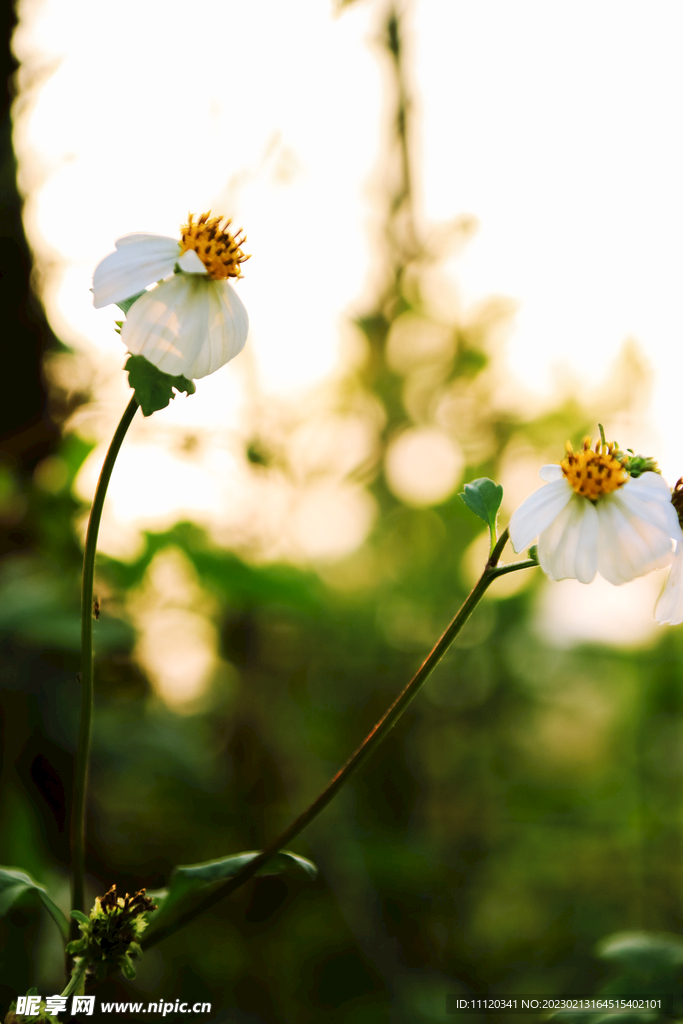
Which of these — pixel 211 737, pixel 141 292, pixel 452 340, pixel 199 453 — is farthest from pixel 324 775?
pixel 141 292

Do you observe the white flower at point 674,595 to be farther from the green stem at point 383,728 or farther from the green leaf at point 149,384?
the green leaf at point 149,384

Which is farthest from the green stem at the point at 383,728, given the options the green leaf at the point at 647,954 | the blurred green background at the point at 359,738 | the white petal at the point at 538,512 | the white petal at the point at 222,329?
the blurred green background at the point at 359,738

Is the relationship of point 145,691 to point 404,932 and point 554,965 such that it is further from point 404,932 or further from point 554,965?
point 554,965

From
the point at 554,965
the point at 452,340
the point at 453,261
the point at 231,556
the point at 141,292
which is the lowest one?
the point at 554,965

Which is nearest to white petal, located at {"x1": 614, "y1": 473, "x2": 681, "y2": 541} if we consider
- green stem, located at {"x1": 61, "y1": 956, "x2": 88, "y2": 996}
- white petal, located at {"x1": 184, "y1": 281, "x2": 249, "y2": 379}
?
white petal, located at {"x1": 184, "y1": 281, "x2": 249, "y2": 379}

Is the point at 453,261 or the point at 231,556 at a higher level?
the point at 453,261

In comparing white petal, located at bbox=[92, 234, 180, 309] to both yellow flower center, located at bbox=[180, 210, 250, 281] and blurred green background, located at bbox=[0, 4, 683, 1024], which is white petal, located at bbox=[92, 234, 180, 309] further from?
blurred green background, located at bbox=[0, 4, 683, 1024]

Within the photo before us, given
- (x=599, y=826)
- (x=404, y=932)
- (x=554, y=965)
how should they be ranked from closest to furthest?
(x=404, y=932) → (x=554, y=965) → (x=599, y=826)
